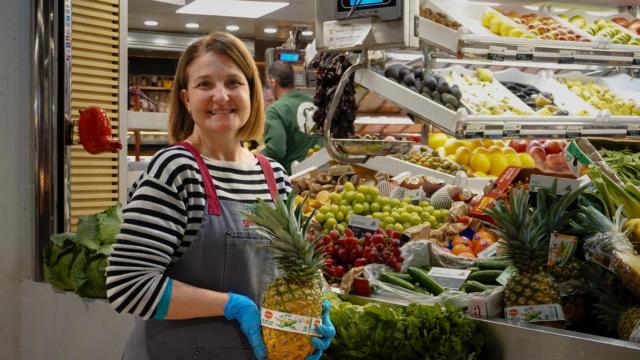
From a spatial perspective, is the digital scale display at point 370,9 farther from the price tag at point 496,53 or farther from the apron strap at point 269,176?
the apron strap at point 269,176

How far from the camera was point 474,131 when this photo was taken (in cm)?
497

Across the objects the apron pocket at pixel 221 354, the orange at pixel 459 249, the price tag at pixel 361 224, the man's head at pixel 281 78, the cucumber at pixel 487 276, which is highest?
the man's head at pixel 281 78

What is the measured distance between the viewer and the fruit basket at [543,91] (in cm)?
603

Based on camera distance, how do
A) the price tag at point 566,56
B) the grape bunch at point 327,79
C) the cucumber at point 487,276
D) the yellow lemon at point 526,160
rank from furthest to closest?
1. the yellow lemon at point 526,160
2. the price tag at point 566,56
3. the grape bunch at point 327,79
4. the cucumber at point 487,276

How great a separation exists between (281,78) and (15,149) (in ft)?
10.5

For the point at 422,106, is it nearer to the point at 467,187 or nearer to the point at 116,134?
the point at 467,187

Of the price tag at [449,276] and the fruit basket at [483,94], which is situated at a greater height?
the fruit basket at [483,94]

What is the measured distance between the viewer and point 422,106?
498 centimetres

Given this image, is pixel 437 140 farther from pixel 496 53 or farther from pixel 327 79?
pixel 327 79

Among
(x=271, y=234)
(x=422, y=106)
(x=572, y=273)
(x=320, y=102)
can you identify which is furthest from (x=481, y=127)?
(x=271, y=234)

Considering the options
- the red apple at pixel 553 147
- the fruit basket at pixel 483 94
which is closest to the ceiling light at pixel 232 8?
the fruit basket at pixel 483 94

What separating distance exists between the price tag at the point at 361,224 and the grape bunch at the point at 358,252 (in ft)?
0.39

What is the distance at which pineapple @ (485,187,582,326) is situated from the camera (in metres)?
2.76

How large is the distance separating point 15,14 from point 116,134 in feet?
2.73
